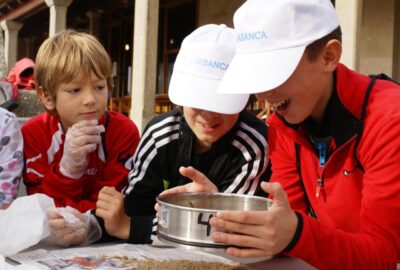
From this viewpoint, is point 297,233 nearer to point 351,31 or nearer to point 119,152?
point 119,152

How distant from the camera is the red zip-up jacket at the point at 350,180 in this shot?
4.38 feet

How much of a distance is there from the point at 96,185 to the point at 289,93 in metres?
1.02

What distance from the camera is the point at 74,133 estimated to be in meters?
1.99

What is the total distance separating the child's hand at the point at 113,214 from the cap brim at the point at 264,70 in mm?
595

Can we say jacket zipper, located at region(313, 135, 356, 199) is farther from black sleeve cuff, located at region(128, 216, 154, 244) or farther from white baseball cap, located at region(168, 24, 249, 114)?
black sleeve cuff, located at region(128, 216, 154, 244)

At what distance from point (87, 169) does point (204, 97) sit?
603 mm

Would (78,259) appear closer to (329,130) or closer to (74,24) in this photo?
(329,130)

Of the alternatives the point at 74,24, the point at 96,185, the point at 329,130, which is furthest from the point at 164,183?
the point at 74,24

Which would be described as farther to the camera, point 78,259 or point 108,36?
point 108,36

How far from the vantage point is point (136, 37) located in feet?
32.0

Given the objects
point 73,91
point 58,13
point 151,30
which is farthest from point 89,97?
point 58,13

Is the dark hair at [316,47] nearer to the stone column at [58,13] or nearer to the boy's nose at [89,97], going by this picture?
the boy's nose at [89,97]

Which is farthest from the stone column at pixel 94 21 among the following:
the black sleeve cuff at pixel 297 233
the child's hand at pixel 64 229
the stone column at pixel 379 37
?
the black sleeve cuff at pixel 297 233

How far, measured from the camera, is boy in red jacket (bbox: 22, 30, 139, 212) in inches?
80.0
